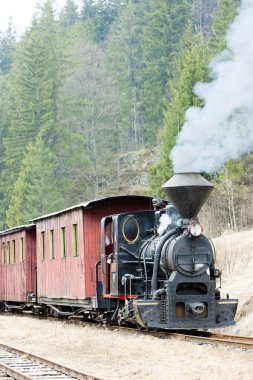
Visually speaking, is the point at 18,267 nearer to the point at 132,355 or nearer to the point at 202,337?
the point at 202,337

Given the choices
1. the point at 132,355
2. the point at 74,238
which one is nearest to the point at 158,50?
the point at 74,238

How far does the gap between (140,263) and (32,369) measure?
4.79m

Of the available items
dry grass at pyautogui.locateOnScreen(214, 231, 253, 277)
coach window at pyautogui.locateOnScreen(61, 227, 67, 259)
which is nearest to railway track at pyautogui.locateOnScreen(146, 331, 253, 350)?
coach window at pyautogui.locateOnScreen(61, 227, 67, 259)

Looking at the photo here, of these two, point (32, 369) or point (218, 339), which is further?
point (218, 339)

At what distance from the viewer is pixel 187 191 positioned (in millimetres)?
12664

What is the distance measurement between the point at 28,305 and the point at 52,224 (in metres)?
4.30

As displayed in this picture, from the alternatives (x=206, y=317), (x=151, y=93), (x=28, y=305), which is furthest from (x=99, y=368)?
(x=151, y=93)

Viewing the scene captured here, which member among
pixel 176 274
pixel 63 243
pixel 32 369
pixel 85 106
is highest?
pixel 85 106

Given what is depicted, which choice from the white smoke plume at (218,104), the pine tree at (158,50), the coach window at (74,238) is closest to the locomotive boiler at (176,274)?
the white smoke plume at (218,104)

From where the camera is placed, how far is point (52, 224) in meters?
18.9

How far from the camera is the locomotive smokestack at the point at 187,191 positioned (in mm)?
12664

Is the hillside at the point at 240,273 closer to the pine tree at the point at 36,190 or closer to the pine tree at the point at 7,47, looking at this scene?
the pine tree at the point at 36,190

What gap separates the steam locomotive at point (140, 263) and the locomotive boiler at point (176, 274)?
0.02m

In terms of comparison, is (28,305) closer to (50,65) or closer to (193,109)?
(193,109)
